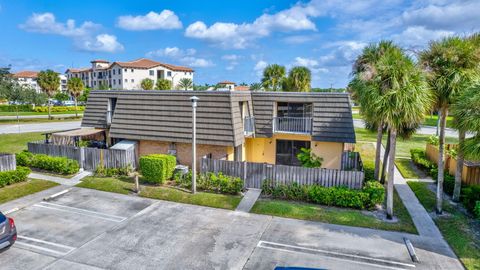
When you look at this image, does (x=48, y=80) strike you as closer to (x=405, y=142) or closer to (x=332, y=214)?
(x=405, y=142)

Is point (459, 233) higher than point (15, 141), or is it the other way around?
point (15, 141)

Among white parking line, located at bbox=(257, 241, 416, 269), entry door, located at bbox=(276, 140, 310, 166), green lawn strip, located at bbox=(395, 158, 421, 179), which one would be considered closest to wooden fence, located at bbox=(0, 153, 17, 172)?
white parking line, located at bbox=(257, 241, 416, 269)

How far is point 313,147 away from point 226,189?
6530 millimetres

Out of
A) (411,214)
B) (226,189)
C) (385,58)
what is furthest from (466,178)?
(226,189)

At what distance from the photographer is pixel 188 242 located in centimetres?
1034

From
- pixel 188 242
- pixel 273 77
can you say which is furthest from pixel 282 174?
pixel 273 77

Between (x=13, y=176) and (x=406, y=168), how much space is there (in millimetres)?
22761

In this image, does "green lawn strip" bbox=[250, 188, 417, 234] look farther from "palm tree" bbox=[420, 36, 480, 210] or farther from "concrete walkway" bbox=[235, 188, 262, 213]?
"palm tree" bbox=[420, 36, 480, 210]

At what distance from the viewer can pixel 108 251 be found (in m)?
9.63

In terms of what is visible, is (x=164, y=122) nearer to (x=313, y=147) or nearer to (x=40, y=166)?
(x=40, y=166)

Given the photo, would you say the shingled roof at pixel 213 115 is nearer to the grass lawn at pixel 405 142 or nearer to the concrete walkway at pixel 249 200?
the concrete walkway at pixel 249 200

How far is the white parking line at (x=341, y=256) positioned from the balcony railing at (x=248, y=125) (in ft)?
28.7

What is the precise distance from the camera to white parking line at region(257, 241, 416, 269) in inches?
357

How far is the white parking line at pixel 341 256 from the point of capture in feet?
29.8
